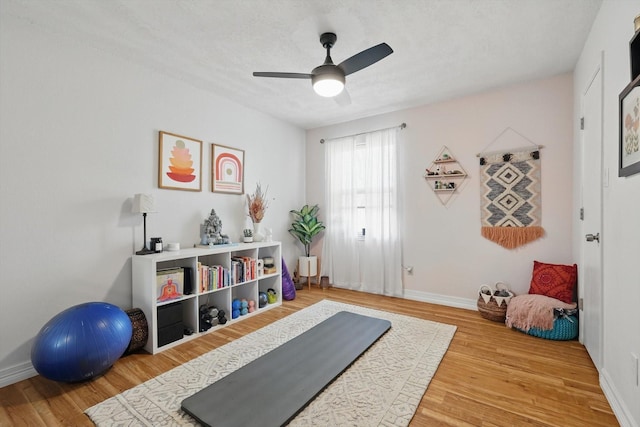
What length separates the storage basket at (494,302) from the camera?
2.91 meters

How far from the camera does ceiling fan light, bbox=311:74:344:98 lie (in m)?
2.08

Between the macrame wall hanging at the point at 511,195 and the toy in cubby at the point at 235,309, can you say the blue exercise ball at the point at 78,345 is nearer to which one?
the toy in cubby at the point at 235,309

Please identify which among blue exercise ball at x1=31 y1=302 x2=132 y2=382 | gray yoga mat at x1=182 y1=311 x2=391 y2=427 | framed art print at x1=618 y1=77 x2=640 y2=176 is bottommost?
gray yoga mat at x1=182 y1=311 x2=391 y2=427

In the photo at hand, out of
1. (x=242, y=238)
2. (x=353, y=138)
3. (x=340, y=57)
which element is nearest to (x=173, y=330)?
(x=242, y=238)

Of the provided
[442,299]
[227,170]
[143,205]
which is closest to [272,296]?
[227,170]

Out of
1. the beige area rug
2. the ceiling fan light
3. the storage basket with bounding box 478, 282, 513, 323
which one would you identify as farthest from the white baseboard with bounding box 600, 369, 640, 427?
the ceiling fan light

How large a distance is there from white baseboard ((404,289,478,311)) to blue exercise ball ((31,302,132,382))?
10.7ft

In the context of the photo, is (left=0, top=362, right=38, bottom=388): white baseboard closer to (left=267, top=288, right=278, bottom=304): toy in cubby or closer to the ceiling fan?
(left=267, top=288, right=278, bottom=304): toy in cubby

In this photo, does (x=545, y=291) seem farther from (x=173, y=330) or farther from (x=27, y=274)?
(x=27, y=274)

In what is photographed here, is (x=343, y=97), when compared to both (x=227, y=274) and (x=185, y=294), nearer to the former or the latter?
(x=227, y=274)

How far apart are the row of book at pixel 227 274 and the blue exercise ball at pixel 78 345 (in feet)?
2.85

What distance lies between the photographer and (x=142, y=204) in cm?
249

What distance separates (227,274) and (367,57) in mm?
2477

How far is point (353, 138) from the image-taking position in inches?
169
